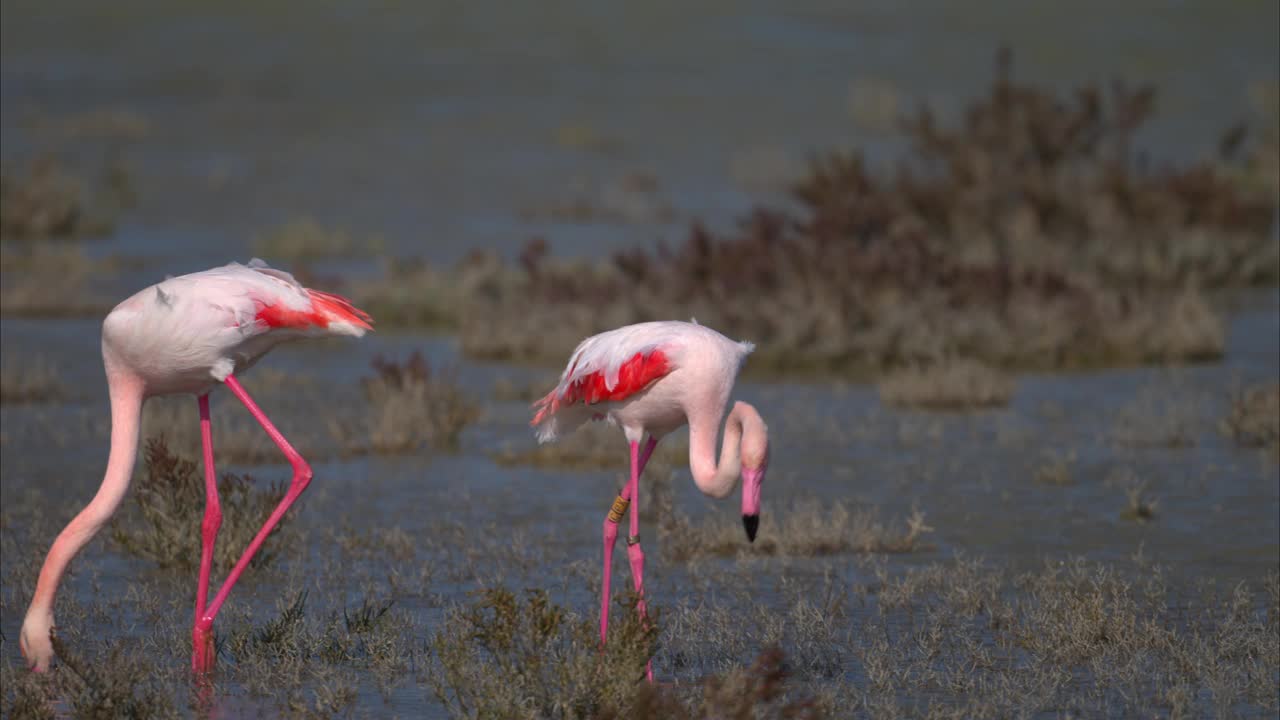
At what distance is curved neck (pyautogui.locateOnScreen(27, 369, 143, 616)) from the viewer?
24.2 feet

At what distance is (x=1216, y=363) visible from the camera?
669 inches

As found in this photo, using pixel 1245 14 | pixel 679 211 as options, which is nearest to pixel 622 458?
pixel 679 211

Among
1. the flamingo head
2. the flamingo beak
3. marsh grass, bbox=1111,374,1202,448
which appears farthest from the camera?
marsh grass, bbox=1111,374,1202,448

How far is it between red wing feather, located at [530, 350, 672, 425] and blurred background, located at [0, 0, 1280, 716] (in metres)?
0.95

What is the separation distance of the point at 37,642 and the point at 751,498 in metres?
Result: 2.61

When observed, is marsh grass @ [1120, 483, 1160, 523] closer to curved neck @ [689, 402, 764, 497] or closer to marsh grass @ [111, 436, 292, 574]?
curved neck @ [689, 402, 764, 497]

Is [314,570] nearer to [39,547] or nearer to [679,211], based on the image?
[39,547]

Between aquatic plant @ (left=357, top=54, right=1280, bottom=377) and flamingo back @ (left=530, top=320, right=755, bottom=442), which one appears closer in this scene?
flamingo back @ (left=530, top=320, right=755, bottom=442)

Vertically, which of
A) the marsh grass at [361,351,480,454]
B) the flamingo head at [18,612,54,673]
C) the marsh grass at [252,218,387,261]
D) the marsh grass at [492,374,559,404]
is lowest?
the marsh grass at [252,218,387,261]

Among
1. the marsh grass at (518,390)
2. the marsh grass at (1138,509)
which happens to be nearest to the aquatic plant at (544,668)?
the marsh grass at (1138,509)

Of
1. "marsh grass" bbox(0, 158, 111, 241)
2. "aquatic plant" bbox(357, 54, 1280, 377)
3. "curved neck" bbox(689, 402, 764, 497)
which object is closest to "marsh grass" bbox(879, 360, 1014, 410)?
"aquatic plant" bbox(357, 54, 1280, 377)

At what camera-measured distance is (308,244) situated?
2592cm

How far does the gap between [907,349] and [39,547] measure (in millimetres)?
8564

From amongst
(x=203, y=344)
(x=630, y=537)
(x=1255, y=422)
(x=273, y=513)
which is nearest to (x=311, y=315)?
(x=203, y=344)
